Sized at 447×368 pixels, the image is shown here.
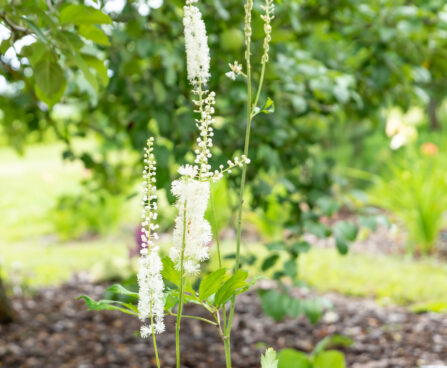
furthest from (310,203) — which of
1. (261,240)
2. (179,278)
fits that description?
(261,240)

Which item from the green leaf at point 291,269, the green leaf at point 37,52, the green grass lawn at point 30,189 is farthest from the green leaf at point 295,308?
the green grass lawn at point 30,189

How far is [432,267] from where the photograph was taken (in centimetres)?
379

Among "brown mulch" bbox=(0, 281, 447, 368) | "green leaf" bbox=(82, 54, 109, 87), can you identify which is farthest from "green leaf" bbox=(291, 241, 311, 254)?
"green leaf" bbox=(82, 54, 109, 87)

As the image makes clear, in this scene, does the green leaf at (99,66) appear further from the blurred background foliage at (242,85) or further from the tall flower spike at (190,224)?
the tall flower spike at (190,224)

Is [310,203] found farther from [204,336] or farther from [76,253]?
[76,253]

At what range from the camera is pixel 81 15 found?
710mm

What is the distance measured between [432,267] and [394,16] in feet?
8.67

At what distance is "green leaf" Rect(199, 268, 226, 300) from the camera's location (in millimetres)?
556

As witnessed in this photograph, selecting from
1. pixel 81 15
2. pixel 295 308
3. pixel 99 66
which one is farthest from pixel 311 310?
pixel 81 15

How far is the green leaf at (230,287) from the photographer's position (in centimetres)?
54

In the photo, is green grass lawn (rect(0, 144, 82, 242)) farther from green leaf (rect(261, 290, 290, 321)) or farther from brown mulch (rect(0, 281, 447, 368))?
green leaf (rect(261, 290, 290, 321))

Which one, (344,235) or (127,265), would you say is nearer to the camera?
(344,235)

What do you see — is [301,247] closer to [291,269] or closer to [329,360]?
[291,269]

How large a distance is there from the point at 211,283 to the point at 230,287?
0.9 inches
